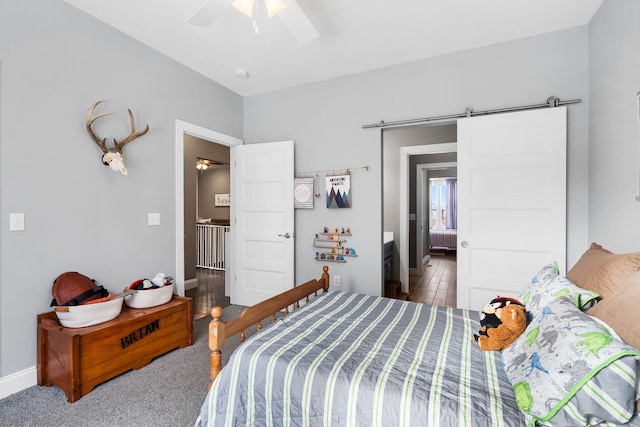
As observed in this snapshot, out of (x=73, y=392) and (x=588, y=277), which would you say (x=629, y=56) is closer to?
(x=588, y=277)

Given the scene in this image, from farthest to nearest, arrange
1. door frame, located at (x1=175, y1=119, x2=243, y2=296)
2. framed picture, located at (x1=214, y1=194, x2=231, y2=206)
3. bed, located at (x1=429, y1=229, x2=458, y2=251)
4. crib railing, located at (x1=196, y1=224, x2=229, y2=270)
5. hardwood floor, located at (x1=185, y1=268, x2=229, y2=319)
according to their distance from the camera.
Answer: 1. bed, located at (x1=429, y1=229, x2=458, y2=251)
2. framed picture, located at (x1=214, y1=194, x2=231, y2=206)
3. crib railing, located at (x1=196, y1=224, x2=229, y2=270)
4. hardwood floor, located at (x1=185, y1=268, x2=229, y2=319)
5. door frame, located at (x1=175, y1=119, x2=243, y2=296)

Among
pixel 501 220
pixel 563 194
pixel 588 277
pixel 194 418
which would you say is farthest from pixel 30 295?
pixel 563 194

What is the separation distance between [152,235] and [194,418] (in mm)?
1698

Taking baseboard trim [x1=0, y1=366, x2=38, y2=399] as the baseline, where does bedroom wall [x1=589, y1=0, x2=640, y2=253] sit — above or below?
above

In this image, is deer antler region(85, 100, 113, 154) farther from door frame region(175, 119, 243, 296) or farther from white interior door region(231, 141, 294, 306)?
white interior door region(231, 141, 294, 306)

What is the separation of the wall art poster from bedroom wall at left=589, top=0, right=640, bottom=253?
2.47 metres

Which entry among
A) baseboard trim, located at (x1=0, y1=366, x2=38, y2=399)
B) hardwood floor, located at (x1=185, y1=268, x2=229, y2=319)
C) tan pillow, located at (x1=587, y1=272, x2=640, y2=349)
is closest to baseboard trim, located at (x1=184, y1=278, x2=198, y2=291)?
hardwood floor, located at (x1=185, y1=268, x2=229, y2=319)

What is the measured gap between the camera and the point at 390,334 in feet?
5.25

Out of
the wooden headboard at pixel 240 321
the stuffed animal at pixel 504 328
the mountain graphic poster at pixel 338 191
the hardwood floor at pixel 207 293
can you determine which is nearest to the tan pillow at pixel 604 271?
the stuffed animal at pixel 504 328

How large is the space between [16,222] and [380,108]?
309cm

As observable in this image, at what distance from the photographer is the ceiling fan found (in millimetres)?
1824

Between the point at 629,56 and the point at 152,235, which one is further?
the point at 152,235

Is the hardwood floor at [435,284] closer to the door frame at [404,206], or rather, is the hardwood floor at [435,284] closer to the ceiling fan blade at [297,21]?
the door frame at [404,206]

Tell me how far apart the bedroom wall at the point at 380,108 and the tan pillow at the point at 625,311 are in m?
1.66
